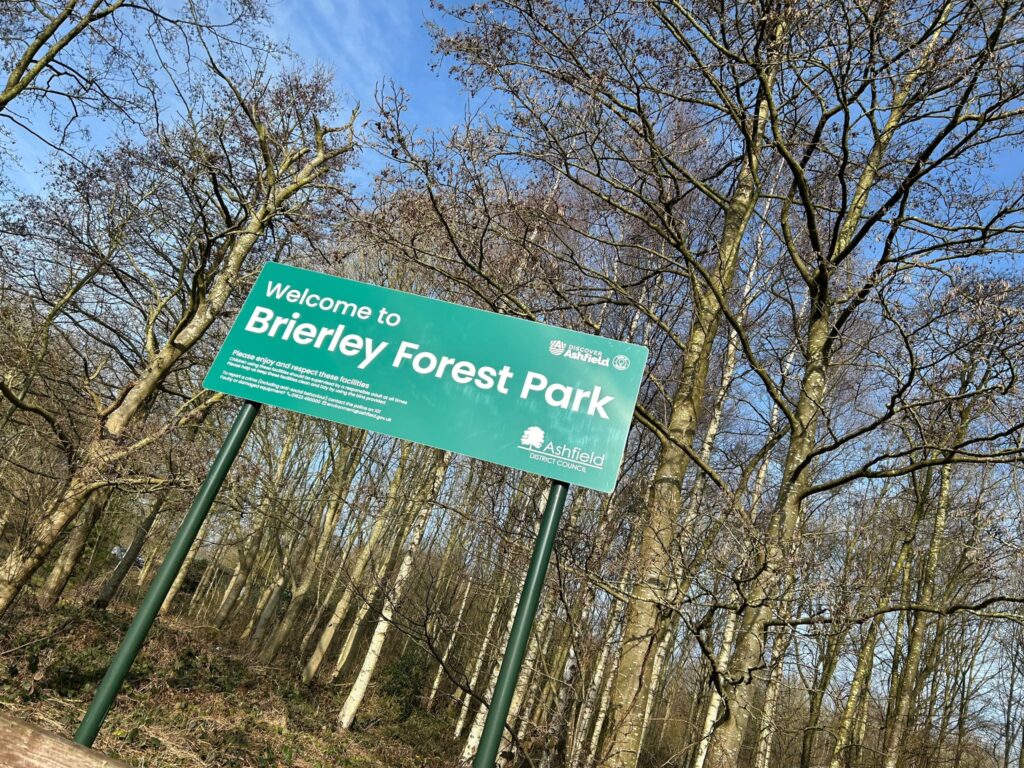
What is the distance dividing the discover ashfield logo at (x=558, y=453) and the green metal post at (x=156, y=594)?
3.82 ft

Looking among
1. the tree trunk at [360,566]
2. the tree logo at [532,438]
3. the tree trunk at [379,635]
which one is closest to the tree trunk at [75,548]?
the tree trunk at [360,566]

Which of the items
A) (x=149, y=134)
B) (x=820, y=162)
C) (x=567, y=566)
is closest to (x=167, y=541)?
(x=149, y=134)

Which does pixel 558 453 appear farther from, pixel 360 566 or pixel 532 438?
pixel 360 566

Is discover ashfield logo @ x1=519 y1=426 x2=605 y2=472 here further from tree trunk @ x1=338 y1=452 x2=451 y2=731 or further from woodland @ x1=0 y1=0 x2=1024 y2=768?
tree trunk @ x1=338 y1=452 x2=451 y2=731

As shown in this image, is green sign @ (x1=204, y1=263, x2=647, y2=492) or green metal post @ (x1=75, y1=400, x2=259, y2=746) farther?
green sign @ (x1=204, y1=263, x2=647, y2=492)

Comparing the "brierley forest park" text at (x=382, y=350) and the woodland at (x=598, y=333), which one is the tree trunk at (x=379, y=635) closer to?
the woodland at (x=598, y=333)

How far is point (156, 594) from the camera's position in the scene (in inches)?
87.9

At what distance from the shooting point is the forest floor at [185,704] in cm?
701

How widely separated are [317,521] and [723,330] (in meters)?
10.6

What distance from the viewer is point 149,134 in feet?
27.8

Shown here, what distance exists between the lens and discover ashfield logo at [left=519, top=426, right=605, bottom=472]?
2.25 meters

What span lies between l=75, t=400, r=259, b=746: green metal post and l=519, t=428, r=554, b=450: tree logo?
3.73 feet

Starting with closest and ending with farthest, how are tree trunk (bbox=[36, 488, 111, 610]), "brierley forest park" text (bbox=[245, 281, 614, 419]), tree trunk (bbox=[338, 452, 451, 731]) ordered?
1. "brierley forest park" text (bbox=[245, 281, 614, 419])
2. tree trunk (bbox=[338, 452, 451, 731])
3. tree trunk (bbox=[36, 488, 111, 610])

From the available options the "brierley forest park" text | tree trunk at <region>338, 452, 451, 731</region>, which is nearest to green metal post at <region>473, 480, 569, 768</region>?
the "brierley forest park" text
